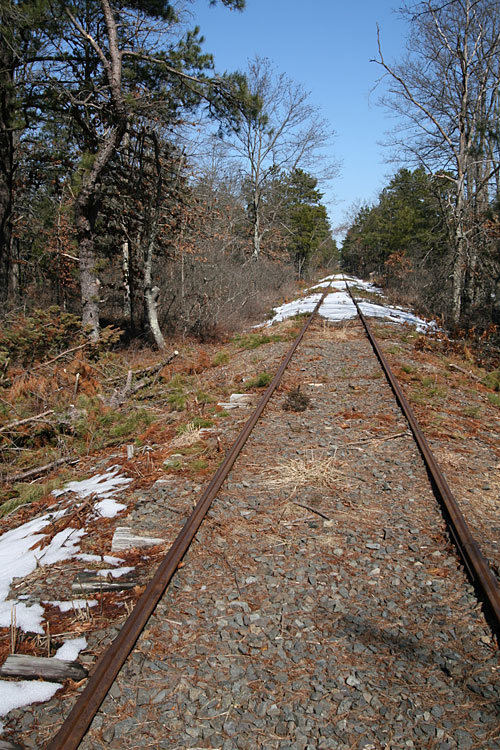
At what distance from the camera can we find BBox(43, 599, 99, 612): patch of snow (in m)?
3.19

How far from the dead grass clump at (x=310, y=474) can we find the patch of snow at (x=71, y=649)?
91.6 inches

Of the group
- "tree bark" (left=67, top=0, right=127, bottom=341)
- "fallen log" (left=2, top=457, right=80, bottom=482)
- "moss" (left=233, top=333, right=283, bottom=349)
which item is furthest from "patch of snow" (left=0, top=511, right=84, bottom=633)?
"moss" (left=233, top=333, right=283, bottom=349)

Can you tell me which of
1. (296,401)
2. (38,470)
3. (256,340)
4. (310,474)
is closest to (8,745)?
(310,474)

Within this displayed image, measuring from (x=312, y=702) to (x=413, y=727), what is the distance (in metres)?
0.47

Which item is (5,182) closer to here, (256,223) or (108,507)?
(108,507)

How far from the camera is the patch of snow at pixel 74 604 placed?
3186 mm

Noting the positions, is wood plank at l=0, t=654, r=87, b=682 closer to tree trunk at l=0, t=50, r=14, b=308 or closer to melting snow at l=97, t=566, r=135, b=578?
melting snow at l=97, t=566, r=135, b=578

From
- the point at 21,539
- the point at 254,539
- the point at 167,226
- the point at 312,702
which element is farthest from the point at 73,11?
the point at 312,702

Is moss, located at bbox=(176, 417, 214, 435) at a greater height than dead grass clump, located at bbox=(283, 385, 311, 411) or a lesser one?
lesser

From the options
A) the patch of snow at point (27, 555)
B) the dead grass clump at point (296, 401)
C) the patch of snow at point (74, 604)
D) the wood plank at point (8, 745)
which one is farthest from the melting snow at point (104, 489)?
the dead grass clump at point (296, 401)

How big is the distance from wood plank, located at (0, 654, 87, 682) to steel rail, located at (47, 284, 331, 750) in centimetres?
13

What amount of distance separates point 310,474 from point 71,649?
276 centimetres

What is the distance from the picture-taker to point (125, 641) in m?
2.75

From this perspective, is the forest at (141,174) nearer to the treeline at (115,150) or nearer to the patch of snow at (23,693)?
the treeline at (115,150)
